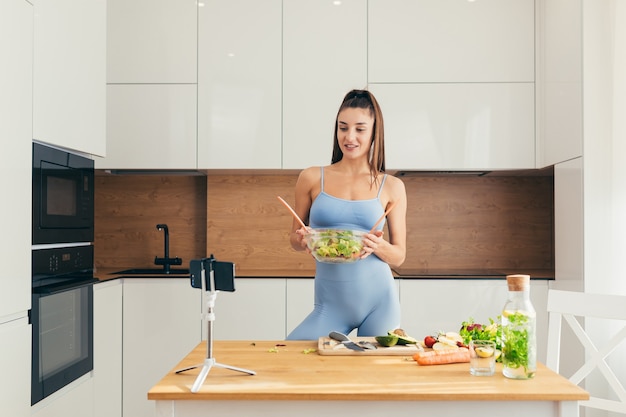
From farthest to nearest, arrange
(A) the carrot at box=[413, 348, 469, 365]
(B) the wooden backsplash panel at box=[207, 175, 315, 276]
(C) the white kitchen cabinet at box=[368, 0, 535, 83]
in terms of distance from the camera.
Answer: (B) the wooden backsplash panel at box=[207, 175, 315, 276]
(C) the white kitchen cabinet at box=[368, 0, 535, 83]
(A) the carrot at box=[413, 348, 469, 365]

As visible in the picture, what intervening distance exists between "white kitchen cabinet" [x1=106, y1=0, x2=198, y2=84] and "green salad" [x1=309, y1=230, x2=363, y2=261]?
2160mm

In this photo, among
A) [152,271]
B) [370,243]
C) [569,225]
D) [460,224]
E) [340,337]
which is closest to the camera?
[340,337]

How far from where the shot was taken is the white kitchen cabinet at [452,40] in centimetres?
377

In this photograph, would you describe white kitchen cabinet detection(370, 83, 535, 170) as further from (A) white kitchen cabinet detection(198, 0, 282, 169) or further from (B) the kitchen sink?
(B) the kitchen sink

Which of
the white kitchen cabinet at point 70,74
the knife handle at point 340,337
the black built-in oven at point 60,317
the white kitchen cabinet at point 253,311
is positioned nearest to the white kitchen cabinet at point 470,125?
the white kitchen cabinet at point 253,311

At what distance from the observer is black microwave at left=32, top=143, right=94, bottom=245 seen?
8.43 ft

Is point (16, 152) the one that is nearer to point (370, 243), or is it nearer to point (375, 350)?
point (370, 243)

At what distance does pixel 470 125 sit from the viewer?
3.79m

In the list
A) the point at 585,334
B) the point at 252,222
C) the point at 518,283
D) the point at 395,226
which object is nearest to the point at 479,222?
the point at 252,222

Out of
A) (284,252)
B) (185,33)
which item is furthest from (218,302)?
(185,33)

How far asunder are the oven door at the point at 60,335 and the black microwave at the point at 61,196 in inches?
8.9

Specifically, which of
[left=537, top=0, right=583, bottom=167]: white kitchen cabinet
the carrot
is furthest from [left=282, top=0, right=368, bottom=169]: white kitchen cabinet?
the carrot

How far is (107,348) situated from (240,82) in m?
1.69

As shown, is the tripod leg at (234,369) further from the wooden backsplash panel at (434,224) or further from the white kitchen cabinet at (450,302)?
the wooden backsplash panel at (434,224)
